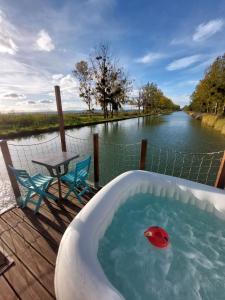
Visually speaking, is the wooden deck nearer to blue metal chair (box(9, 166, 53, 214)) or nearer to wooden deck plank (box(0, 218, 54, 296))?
wooden deck plank (box(0, 218, 54, 296))

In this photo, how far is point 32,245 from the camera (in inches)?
56.7

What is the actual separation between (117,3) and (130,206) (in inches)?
171

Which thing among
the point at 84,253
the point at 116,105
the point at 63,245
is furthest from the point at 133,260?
the point at 116,105

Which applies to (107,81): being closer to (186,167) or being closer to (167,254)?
(186,167)

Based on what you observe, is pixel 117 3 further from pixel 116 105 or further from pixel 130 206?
pixel 116 105

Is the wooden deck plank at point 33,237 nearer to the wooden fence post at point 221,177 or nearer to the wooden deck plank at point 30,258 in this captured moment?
the wooden deck plank at point 30,258

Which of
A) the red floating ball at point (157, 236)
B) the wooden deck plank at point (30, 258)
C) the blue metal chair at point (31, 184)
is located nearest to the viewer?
the wooden deck plank at point (30, 258)

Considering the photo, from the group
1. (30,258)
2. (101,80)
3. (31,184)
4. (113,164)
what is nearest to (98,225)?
(30,258)

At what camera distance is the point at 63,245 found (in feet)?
3.68

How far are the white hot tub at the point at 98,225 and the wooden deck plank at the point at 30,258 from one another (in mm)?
277

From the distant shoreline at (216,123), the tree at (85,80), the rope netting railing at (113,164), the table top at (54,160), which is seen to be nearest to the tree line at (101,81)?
the tree at (85,80)

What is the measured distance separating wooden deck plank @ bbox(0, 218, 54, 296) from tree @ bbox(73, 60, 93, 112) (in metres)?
17.8

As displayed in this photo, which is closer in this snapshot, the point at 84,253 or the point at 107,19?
the point at 84,253

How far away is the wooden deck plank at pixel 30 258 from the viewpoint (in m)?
1.14
